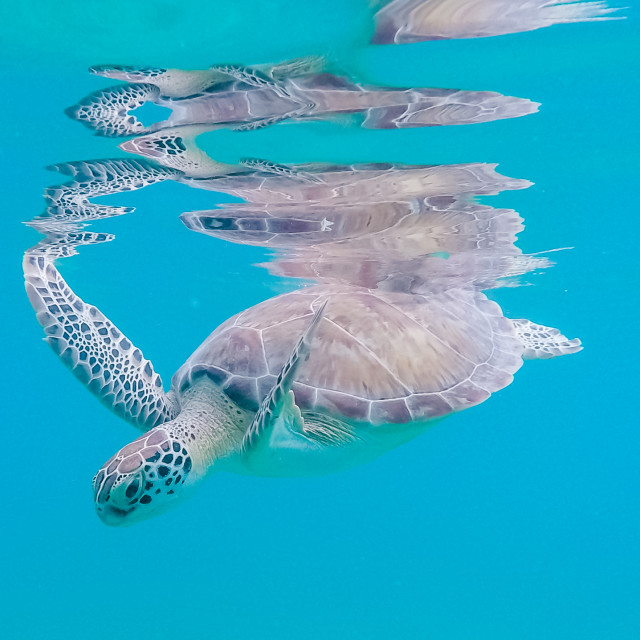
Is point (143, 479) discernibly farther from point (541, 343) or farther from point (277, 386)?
point (541, 343)

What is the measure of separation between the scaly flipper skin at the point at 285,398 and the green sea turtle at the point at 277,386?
0.01m

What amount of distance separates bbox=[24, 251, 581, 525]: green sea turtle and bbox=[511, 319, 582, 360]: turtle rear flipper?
3.84 feet

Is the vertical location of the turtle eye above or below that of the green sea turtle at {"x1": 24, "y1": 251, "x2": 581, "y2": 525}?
below

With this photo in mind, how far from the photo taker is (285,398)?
3.65 m

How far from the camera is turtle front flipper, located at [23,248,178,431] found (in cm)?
560

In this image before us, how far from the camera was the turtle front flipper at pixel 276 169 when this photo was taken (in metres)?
6.24

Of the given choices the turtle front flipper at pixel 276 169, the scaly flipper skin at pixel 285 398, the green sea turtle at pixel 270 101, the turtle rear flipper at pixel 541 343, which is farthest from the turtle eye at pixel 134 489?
the turtle rear flipper at pixel 541 343

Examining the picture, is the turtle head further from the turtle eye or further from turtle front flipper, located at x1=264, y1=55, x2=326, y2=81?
turtle front flipper, located at x1=264, y1=55, x2=326, y2=81

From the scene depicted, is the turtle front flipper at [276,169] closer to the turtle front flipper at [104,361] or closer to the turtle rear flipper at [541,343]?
the turtle front flipper at [104,361]

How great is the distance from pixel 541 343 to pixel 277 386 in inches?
225

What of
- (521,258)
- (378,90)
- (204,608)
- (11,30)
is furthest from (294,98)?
(204,608)

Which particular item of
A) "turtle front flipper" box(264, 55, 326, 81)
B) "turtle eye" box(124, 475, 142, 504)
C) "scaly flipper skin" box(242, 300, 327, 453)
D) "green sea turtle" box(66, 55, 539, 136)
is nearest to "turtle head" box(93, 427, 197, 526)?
"turtle eye" box(124, 475, 142, 504)

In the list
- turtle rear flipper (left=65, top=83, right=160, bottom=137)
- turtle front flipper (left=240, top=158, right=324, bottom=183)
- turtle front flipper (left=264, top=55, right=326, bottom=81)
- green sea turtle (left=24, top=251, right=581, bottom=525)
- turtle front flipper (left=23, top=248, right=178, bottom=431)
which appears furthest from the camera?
turtle front flipper (left=240, top=158, right=324, bottom=183)

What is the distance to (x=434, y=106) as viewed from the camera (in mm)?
4930
